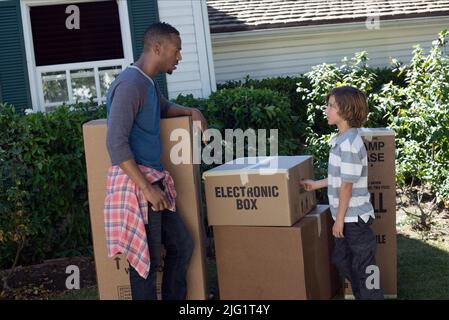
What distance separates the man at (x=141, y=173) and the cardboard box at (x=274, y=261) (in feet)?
2.02

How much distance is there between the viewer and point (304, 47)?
33.9 feet

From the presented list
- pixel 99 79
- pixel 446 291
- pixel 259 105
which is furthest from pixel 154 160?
pixel 99 79

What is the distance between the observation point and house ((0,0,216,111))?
7613 mm

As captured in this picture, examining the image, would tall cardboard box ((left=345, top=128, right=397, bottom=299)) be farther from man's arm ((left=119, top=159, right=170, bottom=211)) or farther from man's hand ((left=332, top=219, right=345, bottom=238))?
man's arm ((left=119, top=159, right=170, bottom=211))

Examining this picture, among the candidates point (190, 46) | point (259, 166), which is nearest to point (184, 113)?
point (259, 166)

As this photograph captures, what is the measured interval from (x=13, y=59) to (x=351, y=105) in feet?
15.8

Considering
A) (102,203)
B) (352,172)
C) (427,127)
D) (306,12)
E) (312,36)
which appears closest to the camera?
(352,172)

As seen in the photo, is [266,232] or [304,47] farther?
[304,47]

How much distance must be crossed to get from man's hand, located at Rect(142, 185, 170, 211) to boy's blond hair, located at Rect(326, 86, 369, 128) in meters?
1.30

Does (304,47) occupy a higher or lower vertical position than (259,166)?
higher

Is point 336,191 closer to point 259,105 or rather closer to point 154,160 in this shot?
point 154,160

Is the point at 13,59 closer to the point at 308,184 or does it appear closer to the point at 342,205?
the point at 308,184

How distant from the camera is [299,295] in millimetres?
4234

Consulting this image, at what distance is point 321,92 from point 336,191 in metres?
3.91
